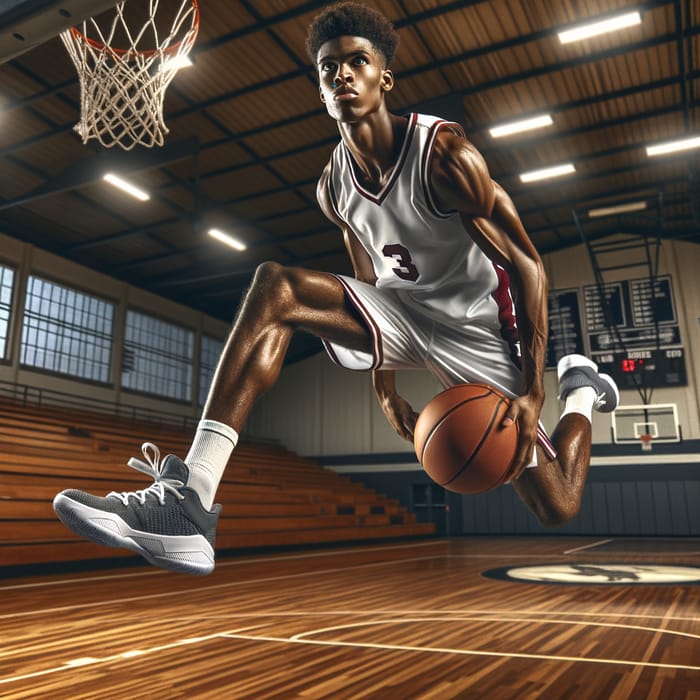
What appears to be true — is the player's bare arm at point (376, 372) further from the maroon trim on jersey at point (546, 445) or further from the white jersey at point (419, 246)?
the maroon trim on jersey at point (546, 445)

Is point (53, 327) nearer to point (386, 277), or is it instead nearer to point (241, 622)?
point (241, 622)

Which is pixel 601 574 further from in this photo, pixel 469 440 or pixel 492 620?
pixel 469 440

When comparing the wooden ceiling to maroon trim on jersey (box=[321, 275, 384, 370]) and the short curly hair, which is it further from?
maroon trim on jersey (box=[321, 275, 384, 370])

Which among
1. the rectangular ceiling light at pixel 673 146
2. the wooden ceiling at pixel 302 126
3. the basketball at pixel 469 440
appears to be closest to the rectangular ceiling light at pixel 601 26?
the wooden ceiling at pixel 302 126

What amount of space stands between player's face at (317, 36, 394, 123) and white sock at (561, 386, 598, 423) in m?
1.26

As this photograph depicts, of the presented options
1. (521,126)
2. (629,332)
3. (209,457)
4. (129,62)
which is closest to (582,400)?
(209,457)

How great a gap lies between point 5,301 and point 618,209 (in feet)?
27.7

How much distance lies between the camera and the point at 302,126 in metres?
7.84

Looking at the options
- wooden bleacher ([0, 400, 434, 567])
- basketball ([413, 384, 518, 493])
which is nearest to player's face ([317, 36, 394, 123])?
basketball ([413, 384, 518, 493])

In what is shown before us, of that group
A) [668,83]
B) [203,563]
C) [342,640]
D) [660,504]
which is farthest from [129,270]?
[203,563]

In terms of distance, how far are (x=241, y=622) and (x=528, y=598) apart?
1.56 meters

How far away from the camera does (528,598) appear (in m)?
3.58

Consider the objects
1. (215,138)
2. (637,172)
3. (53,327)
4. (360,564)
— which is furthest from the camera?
(53,327)

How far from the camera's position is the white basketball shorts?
1822 millimetres
